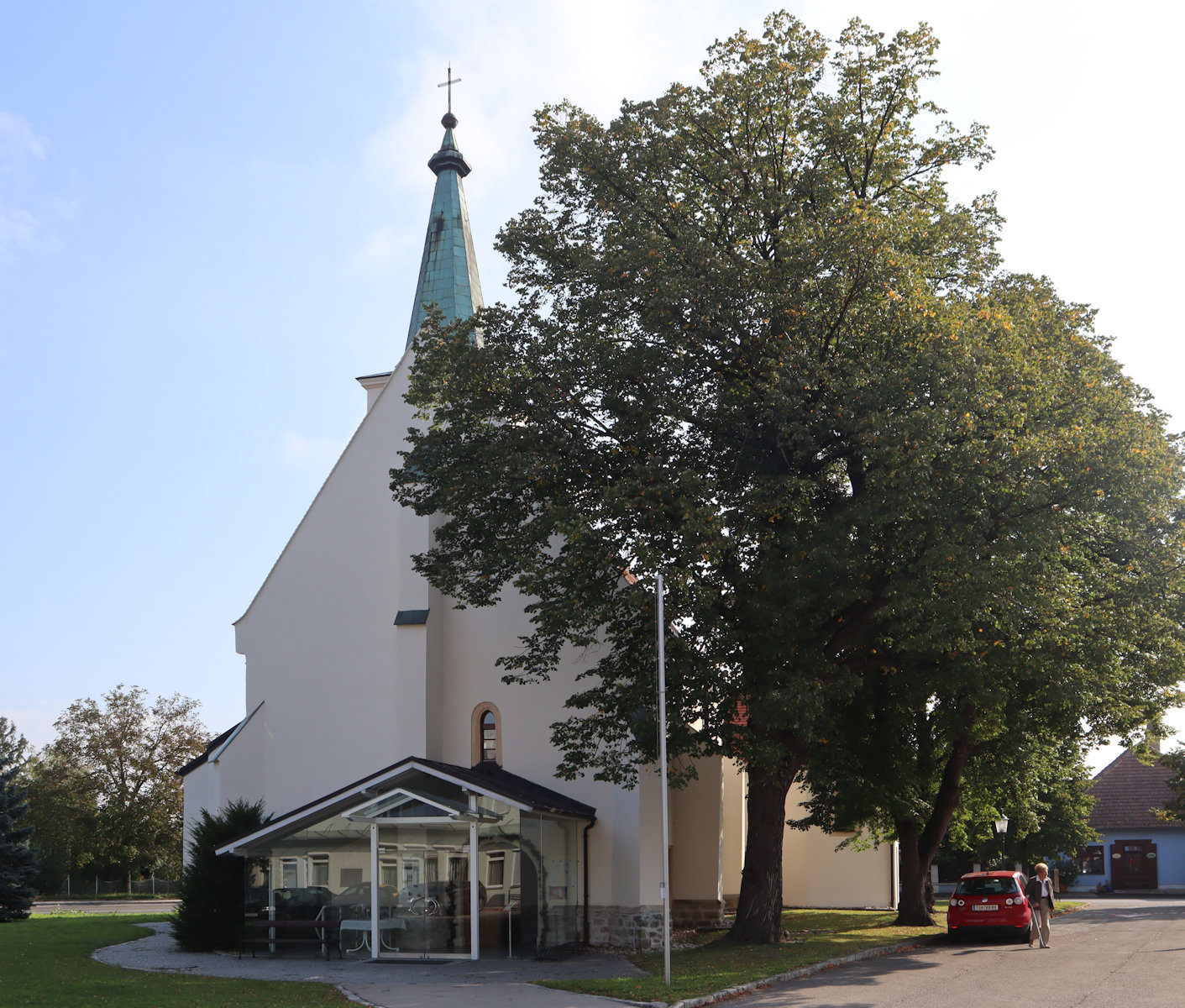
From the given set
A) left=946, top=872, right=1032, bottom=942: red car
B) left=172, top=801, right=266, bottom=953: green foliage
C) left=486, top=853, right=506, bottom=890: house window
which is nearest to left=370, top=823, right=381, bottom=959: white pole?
left=486, top=853, right=506, bottom=890: house window

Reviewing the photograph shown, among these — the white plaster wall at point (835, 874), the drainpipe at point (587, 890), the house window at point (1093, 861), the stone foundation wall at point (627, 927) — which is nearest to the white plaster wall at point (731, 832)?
the white plaster wall at point (835, 874)

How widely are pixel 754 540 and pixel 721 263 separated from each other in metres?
4.88

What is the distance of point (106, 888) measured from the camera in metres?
63.7

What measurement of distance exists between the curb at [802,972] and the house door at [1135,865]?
34.6m

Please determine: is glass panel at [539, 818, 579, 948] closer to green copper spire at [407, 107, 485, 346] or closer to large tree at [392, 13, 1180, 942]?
large tree at [392, 13, 1180, 942]

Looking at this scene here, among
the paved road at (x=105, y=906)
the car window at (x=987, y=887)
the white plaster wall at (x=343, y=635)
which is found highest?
the white plaster wall at (x=343, y=635)

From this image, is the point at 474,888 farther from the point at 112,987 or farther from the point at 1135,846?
the point at 1135,846

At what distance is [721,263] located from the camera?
19.5 meters

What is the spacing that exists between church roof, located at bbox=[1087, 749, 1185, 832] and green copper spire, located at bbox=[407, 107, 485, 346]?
38660mm

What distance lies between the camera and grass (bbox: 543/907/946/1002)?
16.4m

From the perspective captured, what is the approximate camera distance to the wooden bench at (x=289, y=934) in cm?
2283

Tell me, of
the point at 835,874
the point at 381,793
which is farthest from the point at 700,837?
the point at 381,793

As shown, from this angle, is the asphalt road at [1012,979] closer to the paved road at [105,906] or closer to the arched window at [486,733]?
the arched window at [486,733]

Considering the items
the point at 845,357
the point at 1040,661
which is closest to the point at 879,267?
the point at 845,357
